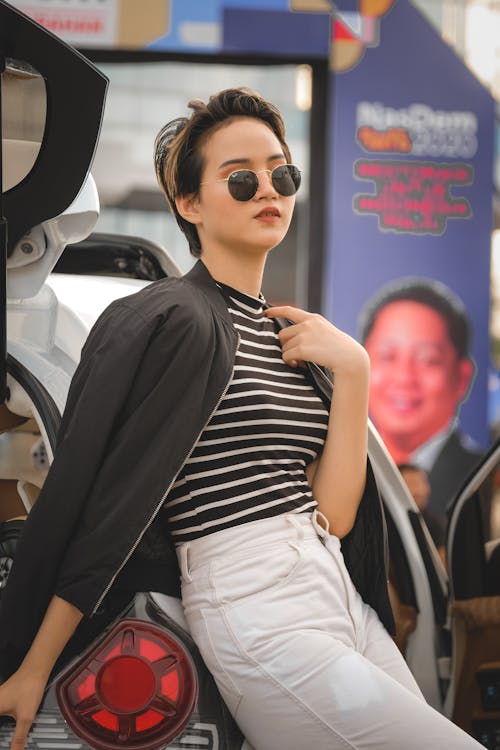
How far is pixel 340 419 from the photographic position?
1775 millimetres

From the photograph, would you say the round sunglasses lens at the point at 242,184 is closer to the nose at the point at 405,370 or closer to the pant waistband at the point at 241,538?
the pant waistband at the point at 241,538

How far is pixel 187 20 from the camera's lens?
6.42m

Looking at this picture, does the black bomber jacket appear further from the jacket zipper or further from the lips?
the lips

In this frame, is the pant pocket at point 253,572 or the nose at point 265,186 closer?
the pant pocket at point 253,572

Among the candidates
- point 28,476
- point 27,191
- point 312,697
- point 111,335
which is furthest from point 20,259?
point 312,697

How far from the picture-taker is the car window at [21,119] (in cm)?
179

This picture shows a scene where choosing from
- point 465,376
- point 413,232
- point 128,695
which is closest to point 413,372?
point 465,376

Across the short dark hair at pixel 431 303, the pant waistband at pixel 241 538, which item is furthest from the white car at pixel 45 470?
the short dark hair at pixel 431 303

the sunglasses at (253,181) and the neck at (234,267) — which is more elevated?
the sunglasses at (253,181)

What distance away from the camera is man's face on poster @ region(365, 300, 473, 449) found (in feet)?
21.2

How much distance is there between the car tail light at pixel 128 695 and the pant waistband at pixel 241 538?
0.51 ft

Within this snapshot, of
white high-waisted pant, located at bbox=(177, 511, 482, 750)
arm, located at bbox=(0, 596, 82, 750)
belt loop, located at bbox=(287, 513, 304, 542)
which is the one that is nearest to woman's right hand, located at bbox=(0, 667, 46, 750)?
arm, located at bbox=(0, 596, 82, 750)

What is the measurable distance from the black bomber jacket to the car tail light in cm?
11

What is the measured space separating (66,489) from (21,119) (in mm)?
759
